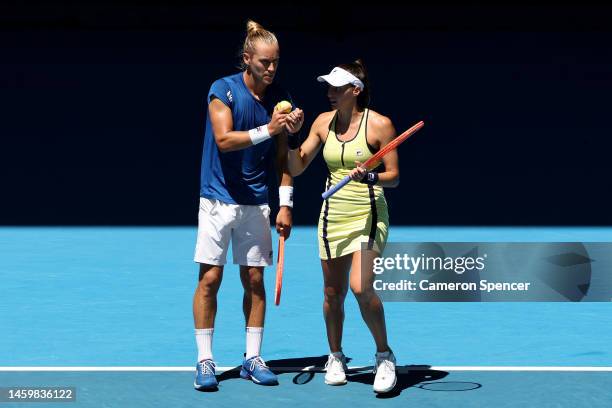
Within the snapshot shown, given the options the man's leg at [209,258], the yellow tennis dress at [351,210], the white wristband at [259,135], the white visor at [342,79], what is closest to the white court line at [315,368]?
the man's leg at [209,258]

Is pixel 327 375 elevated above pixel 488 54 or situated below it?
below

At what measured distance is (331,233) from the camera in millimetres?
6832

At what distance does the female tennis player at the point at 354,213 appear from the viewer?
6.75 metres

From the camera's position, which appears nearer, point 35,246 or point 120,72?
point 35,246

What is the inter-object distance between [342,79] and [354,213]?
2.43ft

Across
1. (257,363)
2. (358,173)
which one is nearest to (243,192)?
(358,173)

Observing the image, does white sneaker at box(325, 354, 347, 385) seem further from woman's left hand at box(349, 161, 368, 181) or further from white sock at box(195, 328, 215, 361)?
woman's left hand at box(349, 161, 368, 181)

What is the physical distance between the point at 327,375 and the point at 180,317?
83.6 inches

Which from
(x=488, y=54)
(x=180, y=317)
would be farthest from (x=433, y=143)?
(x=180, y=317)

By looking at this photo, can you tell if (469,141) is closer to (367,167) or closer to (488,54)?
(488,54)

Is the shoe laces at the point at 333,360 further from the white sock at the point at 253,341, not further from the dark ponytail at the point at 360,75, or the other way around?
the dark ponytail at the point at 360,75

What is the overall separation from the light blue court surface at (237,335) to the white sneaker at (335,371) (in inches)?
3.0

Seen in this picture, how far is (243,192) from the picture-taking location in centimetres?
695

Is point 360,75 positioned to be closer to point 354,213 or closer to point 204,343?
point 354,213
